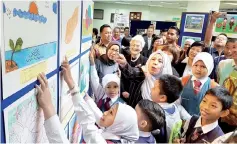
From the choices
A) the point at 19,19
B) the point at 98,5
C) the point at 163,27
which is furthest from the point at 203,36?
the point at 98,5

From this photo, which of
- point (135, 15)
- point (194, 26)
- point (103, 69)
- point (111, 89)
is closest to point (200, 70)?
point (111, 89)

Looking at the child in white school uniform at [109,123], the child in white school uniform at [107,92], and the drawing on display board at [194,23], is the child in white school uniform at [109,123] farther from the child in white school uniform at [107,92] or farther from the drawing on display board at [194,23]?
the drawing on display board at [194,23]

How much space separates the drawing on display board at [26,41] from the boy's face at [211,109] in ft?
3.20

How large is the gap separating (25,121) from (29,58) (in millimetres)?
226

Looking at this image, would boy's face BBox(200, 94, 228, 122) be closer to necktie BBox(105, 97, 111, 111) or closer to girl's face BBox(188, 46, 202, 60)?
necktie BBox(105, 97, 111, 111)

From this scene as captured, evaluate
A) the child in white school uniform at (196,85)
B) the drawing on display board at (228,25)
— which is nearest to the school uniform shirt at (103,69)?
the child in white school uniform at (196,85)

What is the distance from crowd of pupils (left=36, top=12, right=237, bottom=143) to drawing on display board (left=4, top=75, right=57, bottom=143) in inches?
1.5

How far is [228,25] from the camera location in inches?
169

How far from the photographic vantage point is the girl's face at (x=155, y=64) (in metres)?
1.98

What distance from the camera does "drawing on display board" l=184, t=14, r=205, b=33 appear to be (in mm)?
4084

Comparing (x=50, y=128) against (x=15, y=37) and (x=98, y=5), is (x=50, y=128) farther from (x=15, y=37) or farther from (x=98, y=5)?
(x=98, y=5)

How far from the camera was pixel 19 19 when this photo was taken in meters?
0.69

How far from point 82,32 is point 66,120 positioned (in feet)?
2.05

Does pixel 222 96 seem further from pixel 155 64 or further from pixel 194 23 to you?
pixel 194 23
